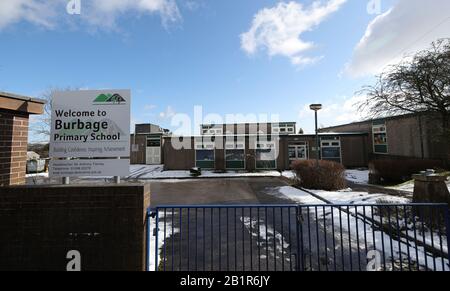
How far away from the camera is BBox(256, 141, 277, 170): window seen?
22.7 metres

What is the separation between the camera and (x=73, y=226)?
3.08 m

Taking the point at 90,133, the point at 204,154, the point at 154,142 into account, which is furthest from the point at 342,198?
the point at 154,142

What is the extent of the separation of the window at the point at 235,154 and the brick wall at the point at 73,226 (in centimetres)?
1991

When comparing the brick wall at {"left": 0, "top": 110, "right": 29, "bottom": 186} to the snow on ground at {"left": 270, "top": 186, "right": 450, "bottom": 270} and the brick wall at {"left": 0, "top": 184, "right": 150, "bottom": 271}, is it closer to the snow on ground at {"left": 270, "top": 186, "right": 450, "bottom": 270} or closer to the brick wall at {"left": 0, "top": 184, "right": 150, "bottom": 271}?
the brick wall at {"left": 0, "top": 184, "right": 150, "bottom": 271}

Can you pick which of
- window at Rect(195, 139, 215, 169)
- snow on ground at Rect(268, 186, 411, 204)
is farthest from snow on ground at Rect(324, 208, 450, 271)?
window at Rect(195, 139, 215, 169)

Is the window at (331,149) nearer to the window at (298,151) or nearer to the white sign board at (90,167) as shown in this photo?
the window at (298,151)

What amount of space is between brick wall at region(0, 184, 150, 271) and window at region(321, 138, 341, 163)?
23.4 metres

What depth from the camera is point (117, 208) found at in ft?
10.1

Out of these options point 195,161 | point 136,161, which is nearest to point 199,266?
point 195,161

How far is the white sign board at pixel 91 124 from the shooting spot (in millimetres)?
3312

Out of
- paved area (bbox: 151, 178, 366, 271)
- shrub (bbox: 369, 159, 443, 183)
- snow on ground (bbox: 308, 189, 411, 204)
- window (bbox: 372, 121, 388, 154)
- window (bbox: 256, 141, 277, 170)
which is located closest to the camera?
paved area (bbox: 151, 178, 366, 271)

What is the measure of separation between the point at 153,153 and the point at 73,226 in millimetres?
27755

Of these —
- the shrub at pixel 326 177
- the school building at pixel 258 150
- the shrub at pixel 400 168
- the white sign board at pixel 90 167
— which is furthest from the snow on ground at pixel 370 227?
the school building at pixel 258 150
